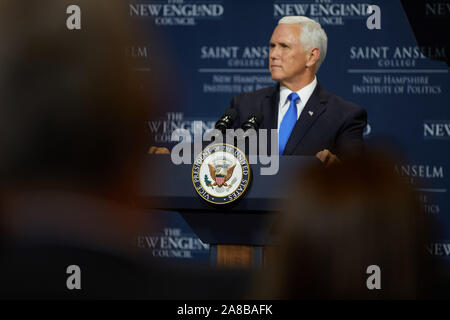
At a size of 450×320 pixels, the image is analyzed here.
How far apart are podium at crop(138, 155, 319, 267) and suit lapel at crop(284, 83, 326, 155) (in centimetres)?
32

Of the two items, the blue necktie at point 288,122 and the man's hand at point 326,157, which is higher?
the blue necktie at point 288,122

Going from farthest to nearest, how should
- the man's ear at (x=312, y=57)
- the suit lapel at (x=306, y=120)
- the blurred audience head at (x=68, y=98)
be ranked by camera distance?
the blurred audience head at (x=68, y=98)
the man's ear at (x=312, y=57)
the suit lapel at (x=306, y=120)

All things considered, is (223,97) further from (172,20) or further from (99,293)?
(99,293)

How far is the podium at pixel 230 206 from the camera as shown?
3.05m

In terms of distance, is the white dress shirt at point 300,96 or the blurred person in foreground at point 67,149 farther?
the blurred person in foreground at point 67,149

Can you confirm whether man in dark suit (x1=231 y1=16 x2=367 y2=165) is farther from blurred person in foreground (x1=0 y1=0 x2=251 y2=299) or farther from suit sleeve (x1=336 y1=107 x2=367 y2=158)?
blurred person in foreground (x1=0 y1=0 x2=251 y2=299)

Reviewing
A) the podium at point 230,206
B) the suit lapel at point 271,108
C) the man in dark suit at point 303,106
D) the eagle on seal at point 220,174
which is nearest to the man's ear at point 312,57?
the man in dark suit at point 303,106

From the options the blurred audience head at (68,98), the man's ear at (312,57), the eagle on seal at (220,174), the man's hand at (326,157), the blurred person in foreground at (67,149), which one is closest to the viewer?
the eagle on seal at (220,174)

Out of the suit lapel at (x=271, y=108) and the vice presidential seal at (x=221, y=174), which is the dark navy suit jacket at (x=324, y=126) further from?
the vice presidential seal at (x=221, y=174)

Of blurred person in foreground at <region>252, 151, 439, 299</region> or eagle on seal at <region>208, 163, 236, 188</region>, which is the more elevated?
eagle on seal at <region>208, 163, 236, 188</region>

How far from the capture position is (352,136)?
338cm

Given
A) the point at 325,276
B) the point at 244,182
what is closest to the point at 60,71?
the point at 244,182

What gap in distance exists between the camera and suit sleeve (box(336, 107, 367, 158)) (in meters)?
3.33

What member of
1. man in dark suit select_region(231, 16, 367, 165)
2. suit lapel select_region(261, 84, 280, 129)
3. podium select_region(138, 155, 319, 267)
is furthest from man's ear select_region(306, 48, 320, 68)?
podium select_region(138, 155, 319, 267)
